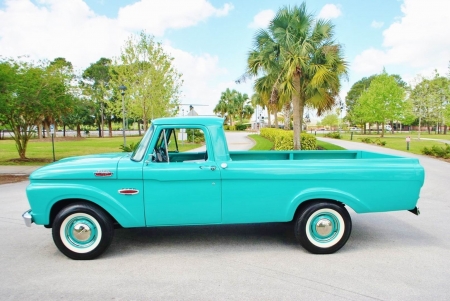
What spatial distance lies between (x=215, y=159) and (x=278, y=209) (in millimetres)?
1079

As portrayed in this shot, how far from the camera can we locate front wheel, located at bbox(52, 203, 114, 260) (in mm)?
3904

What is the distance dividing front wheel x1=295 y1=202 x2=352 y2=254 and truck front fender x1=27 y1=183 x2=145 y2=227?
7.04 feet

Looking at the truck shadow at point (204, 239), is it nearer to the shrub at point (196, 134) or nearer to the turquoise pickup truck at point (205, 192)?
the turquoise pickup truck at point (205, 192)

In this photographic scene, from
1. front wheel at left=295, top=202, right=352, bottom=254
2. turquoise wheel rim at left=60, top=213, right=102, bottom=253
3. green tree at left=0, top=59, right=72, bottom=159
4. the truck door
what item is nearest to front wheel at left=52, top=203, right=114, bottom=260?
turquoise wheel rim at left=60, top=213, right=102, bottom=253

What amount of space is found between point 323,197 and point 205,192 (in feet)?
5.17

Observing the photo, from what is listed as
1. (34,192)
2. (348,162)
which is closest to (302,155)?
(348,162)

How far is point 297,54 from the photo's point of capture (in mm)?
14102

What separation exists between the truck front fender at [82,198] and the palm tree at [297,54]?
11.8 meters

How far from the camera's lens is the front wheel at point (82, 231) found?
12.8ft

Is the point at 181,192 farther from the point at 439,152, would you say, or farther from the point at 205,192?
the point at 439,152

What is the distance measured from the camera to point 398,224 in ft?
17.8

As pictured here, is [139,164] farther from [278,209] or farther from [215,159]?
[278,209]

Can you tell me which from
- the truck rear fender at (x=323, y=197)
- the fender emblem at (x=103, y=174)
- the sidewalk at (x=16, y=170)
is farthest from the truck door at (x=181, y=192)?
the sidewalk at (x=16, y=170)

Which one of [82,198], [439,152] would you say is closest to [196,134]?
[82,198]
